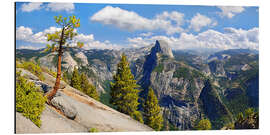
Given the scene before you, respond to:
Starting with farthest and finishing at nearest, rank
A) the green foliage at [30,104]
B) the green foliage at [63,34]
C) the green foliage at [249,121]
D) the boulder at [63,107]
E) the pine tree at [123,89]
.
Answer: the pine tree at [123,89], the green foliage at [249,121], the boulder at [63,107], the green foliage at [63,34], the green foliage at [30,104]

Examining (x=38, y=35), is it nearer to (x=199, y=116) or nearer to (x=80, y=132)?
(x=80, y=132)

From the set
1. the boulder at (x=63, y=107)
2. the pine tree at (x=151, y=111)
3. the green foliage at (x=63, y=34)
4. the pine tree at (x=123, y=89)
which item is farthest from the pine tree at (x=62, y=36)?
the pine tree at (x=151, y=111)

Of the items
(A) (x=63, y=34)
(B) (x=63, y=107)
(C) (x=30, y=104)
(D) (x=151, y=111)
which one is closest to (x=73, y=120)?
(B) (x=63, y=107)

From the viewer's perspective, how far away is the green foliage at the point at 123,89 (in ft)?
59.4

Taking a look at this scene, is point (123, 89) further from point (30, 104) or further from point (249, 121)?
point (249, 121)

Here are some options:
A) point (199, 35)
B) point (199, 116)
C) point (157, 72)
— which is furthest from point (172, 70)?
point (199, 35)

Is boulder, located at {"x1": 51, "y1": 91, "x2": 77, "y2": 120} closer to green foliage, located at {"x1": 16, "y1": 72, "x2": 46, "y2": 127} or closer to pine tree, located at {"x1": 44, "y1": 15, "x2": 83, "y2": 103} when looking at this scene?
pine tree, located at {"x1": 44, "y1": 15, "x2": 83, "y2": 103}

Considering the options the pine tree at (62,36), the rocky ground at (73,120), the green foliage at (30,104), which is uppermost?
the pine tree at (62,36)

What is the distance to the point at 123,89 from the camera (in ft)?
58.9

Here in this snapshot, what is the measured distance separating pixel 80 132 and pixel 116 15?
8805 millimetres

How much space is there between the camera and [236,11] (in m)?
13.6

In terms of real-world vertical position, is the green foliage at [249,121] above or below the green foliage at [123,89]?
below

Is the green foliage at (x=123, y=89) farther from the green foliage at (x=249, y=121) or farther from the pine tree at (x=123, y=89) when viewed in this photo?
the green foliage at (x=249, y=121)

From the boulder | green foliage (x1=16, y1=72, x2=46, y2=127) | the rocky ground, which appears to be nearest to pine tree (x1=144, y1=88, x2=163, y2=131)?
the rocky ground
